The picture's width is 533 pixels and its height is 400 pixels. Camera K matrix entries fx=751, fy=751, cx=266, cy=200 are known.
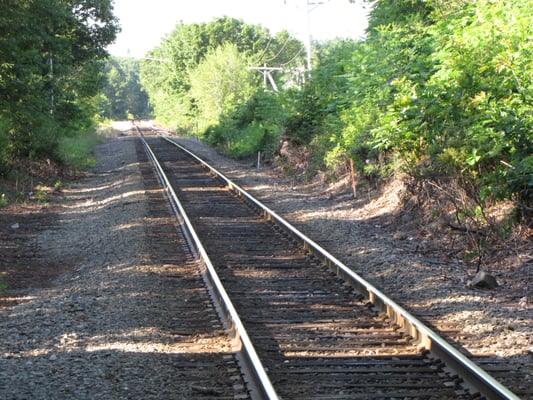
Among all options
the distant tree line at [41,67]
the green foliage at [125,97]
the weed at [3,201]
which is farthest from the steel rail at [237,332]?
the green foliage at [125,97]

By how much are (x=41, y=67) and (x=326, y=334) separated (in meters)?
20.8

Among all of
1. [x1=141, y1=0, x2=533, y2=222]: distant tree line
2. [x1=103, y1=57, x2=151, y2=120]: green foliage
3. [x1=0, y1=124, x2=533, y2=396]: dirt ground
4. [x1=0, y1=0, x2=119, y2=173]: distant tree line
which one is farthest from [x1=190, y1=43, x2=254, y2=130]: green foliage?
[x1=103, y1=57, x2=151, y2=120]: green foliage

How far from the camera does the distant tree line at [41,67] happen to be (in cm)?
1978

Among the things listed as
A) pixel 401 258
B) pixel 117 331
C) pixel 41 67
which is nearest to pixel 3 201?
pixel 41 67

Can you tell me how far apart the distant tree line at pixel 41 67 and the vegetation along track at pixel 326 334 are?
9.64 meters

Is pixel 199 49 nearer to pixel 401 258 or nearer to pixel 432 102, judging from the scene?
pixel 432 102

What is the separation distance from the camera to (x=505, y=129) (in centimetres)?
1112

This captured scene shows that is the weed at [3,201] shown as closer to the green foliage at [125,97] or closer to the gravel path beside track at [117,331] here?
the gravel path beside track at [117,331]

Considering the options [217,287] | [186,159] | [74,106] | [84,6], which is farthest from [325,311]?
[84,6]

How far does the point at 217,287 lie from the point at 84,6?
31.1 m

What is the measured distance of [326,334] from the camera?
7.54 metres

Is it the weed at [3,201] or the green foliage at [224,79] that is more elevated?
the green foliage at [224,79]

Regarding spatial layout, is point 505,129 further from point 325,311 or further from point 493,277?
point 325,311

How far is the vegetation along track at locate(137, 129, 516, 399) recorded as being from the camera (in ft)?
19.7
